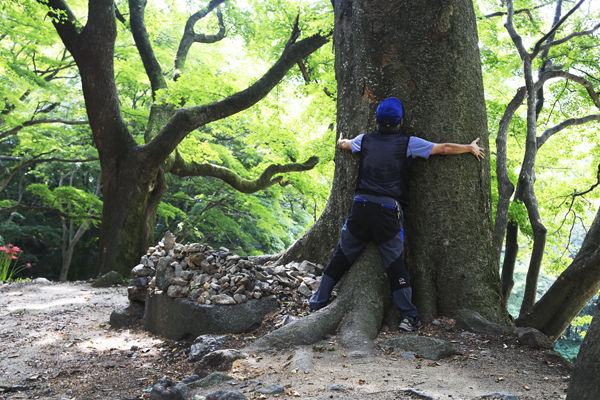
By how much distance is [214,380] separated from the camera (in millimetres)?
2859

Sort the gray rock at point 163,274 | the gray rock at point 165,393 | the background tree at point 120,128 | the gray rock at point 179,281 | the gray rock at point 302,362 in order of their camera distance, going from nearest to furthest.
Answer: the gray rock at point 165,393
the gray rock at point 302,362
the gray rock at point 179,281
the gray rock at point 163,274
the background tree at point 120,128

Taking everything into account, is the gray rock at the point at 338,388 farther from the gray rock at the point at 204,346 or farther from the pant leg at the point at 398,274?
the gray rock at the point at 204,346

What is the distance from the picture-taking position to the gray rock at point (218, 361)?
3268mm

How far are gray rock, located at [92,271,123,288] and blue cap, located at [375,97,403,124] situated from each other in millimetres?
6357

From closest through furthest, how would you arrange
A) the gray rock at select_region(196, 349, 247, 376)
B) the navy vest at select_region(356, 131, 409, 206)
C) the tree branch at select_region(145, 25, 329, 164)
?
the gray rock at select_region(196, 349, 247, 376)
the navy vest at select_region(356, 131, 409, 206)
the tree branch at select_region(145, 25, 329, 164)

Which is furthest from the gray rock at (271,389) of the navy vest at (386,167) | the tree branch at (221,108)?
the tree branch at (221,108)

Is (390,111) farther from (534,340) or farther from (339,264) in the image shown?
(534,340)

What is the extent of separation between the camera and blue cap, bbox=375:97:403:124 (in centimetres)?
399

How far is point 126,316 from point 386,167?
367cm

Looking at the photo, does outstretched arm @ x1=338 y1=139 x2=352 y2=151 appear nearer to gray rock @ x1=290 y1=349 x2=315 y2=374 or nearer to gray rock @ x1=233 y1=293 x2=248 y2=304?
gray rock @ x1=233 y1=293 x2=248 y2=304

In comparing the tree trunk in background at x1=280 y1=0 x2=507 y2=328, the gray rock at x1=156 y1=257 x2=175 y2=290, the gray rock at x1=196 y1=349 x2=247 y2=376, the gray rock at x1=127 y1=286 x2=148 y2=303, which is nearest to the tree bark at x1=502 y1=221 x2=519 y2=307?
the tree trunk in background at x1=280 y1=0 x2=507 y2=328

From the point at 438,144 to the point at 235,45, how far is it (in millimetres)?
16540

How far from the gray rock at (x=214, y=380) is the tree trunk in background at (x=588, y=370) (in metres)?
1.90

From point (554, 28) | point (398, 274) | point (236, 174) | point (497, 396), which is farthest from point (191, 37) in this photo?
point (497, 396)
